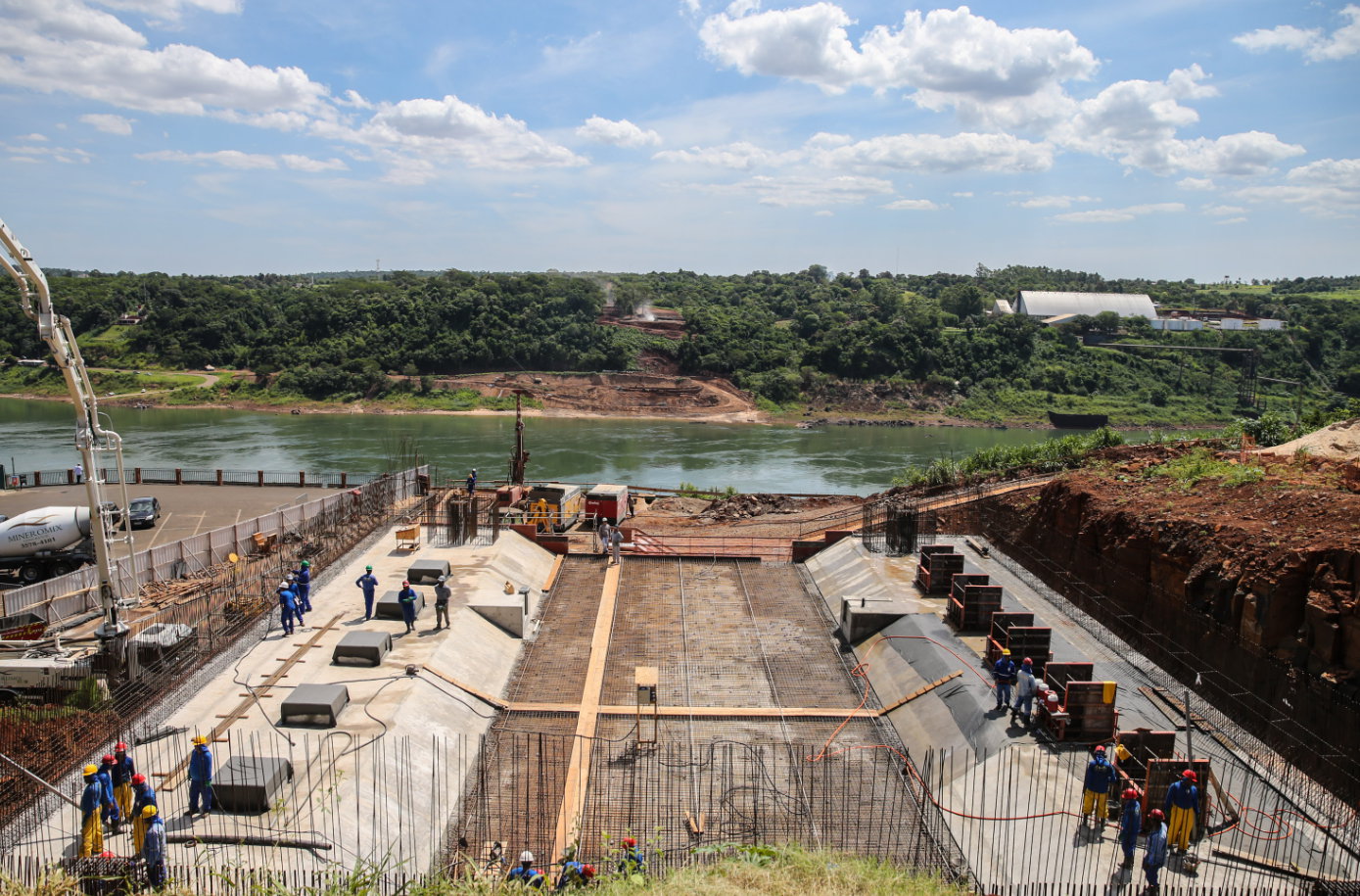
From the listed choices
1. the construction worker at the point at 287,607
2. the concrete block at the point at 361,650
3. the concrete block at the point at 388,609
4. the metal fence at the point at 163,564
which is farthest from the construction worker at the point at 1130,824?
the metal fence at the point at 163,564

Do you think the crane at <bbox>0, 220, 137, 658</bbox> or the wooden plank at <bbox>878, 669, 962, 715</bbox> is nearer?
the crane at <bbox>0, 220, 137, 658</bbox>

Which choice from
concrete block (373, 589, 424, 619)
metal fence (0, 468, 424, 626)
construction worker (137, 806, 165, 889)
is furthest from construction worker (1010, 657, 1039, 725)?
metal fence (0, 468, 424, 626)

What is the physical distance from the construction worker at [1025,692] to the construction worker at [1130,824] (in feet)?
12.1

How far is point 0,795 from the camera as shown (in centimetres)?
1212

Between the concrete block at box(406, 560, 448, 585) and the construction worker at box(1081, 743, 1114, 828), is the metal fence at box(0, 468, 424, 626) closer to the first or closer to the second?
the concrete block at box(406, 560, 448, 585)

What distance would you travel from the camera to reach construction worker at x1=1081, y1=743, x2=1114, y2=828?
12391mm

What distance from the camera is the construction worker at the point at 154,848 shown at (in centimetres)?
1001

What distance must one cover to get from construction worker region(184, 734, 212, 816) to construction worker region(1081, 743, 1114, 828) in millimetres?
11772

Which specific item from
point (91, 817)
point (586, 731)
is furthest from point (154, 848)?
point (586, 731)

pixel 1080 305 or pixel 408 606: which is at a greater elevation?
pixel 1080 305

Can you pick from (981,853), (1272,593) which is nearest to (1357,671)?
(1272,593)

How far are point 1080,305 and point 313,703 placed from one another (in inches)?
5764

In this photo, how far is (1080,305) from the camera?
463ft

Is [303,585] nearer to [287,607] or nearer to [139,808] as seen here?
[287,607]
